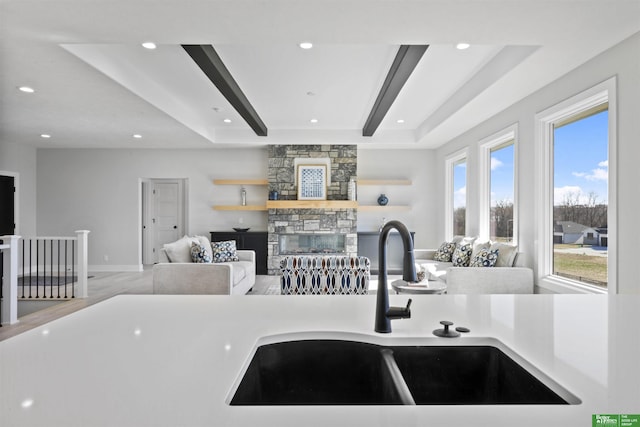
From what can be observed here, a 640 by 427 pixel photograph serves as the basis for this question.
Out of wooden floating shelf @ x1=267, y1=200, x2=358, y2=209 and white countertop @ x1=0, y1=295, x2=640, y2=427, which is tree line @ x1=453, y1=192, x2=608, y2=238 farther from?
wooden floating shelf @ x1=267, y1=200, x2=358, y2=209

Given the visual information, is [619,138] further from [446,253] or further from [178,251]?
[178,251]

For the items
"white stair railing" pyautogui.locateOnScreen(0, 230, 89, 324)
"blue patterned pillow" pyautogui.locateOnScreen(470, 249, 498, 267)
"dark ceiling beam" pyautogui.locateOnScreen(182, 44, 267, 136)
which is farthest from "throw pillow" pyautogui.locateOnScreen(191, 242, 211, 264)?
"blue patterned pillow" pyautogui.locateOnScreen(470, 249, 498, 267)

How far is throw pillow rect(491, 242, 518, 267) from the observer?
3988 mm

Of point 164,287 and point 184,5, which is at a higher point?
point 184,5

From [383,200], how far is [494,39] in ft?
15.4

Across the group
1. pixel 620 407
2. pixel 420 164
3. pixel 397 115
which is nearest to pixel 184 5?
pixel 620 407

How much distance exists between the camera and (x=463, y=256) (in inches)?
189

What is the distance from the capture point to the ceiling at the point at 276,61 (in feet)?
7.14

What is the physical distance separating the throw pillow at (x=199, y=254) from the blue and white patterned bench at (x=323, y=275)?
1813 millimetres

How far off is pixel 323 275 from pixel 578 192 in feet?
8.44

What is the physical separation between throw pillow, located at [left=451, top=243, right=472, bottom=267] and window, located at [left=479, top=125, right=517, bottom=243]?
0.42 m

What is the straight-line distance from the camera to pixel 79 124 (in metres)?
5.14

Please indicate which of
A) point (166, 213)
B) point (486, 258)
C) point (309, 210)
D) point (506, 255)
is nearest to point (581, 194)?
point (506, 255)

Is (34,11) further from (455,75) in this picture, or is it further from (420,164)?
(420,164)
